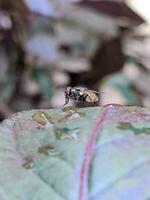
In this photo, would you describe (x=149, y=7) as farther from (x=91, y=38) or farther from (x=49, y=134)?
(x=49, y=134)

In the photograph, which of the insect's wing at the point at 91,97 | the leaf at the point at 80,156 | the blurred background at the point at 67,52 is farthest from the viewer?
the blurred background at the point at 67,52

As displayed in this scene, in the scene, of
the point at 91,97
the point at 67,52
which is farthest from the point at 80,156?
the point at 67,52

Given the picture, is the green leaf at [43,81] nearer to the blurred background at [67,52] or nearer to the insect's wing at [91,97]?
the blurred background at [67,52]

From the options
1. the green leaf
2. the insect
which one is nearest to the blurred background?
the green leaf

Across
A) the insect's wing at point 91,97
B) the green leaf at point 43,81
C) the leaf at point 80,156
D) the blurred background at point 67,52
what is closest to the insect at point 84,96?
the insect's wing at point 91,97

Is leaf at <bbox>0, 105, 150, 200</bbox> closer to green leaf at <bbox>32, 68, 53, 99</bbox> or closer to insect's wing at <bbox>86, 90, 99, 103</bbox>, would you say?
insect's wing at <bbox>86, 90, 99, 103</bbox>

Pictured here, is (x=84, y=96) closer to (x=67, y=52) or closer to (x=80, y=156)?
(x=80, y=156)
